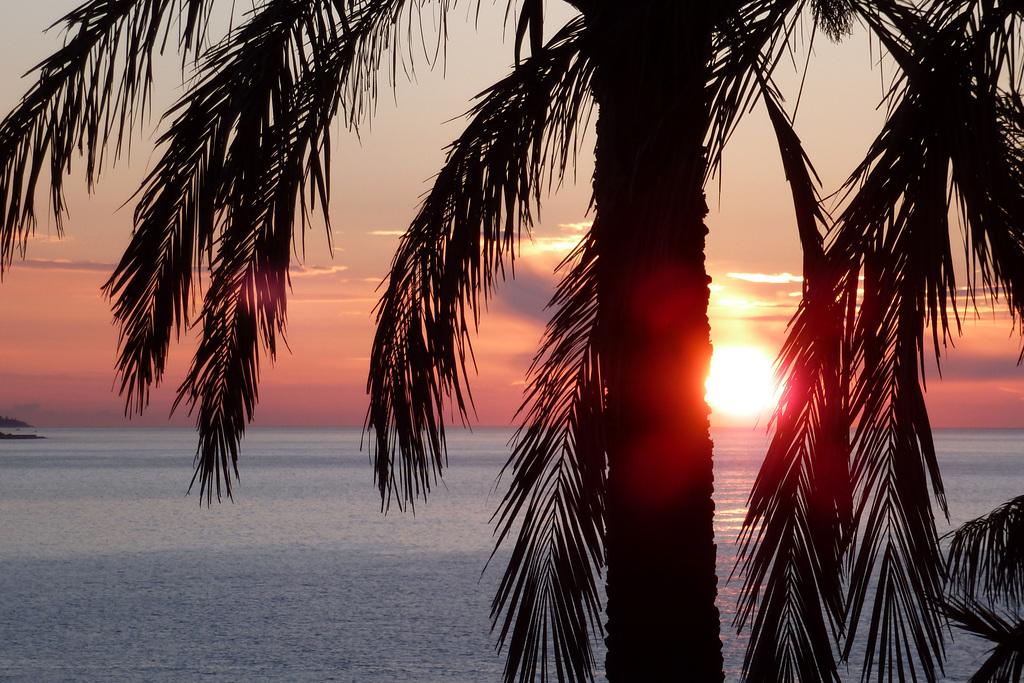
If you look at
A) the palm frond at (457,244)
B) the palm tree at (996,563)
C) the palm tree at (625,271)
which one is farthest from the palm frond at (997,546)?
the palm frond at (457,244)

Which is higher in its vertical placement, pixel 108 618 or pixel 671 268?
pixel 671 268

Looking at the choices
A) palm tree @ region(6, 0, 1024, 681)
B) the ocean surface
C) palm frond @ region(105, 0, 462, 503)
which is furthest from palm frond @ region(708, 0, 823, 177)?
the ocean surface

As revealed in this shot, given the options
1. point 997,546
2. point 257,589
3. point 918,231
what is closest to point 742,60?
point 918,231

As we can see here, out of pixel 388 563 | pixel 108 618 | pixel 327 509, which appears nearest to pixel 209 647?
pixel 108 618

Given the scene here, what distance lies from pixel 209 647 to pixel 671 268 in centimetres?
2593

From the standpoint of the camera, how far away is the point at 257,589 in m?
36.4

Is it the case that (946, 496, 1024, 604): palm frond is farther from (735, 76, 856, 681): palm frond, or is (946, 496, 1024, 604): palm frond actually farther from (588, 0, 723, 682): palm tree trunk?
(735, 76, 856, 681): palm frond

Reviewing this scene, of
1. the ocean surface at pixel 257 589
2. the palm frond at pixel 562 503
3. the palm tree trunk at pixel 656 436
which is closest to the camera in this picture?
the palm tree trunk at pixel 656 436

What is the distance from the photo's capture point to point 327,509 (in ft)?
225

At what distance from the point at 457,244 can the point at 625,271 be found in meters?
1.11

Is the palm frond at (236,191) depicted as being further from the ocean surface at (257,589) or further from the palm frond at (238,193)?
the ocean surface at (257,589)

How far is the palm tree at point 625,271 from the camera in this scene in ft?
7.68

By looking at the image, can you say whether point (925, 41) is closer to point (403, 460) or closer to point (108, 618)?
point (403, 460)

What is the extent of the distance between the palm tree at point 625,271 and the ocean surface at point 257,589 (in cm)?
141
